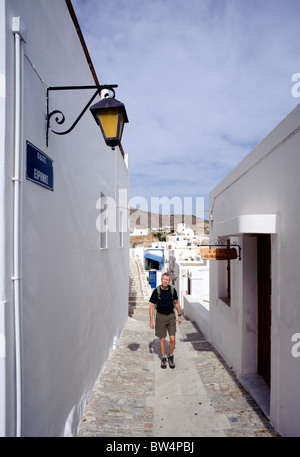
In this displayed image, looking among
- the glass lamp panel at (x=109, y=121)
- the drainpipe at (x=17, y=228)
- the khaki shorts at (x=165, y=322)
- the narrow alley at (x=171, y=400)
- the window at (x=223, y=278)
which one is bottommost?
the narrow alley at (x=171, y=400)

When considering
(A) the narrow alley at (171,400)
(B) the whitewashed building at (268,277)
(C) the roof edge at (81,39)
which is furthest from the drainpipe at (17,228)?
(B) the whitewashed building at (268,277)

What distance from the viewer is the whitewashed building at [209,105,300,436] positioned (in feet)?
10.8

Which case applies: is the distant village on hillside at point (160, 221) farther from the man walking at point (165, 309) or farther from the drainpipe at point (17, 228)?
the drainpipe at point (17, 228)

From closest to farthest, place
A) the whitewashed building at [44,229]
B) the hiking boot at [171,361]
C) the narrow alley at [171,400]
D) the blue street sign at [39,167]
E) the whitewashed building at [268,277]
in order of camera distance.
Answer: the whitewashed building at [44,229], the blue street sign at [39,167], the whitewashed building at [268,277], the narrow alley at [171,400], the hiking boot at [171,361]

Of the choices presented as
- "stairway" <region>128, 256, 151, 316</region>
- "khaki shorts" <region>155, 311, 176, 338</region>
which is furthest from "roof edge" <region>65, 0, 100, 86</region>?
"stairway" <region>128, 256, 151, 316</region>

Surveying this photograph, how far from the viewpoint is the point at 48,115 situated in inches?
107

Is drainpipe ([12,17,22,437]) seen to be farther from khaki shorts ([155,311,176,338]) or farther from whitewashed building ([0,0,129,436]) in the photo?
khaki shorts ([155,311,176,338])

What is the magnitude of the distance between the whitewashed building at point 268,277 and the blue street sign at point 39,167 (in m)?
2.55

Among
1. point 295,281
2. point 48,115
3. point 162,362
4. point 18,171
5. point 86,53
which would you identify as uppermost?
point 86,53

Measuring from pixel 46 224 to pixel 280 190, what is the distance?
9.22ft

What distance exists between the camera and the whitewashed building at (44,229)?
206cm

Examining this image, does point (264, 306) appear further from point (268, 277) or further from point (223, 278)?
point (223, 278)
